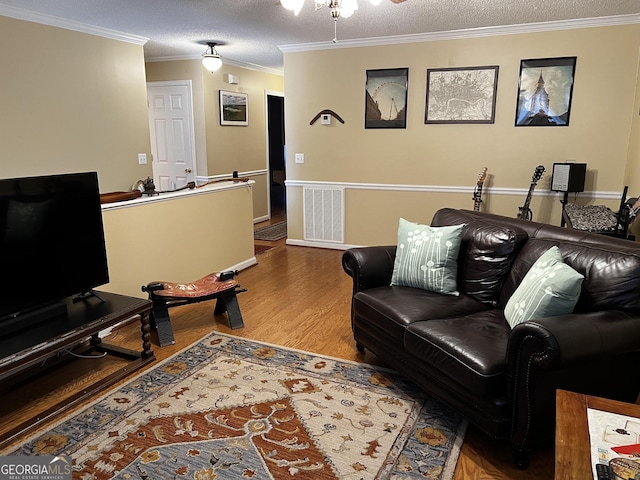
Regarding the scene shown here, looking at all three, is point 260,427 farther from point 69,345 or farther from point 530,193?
point 530,193

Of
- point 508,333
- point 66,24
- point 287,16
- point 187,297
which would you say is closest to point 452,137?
point 287,16

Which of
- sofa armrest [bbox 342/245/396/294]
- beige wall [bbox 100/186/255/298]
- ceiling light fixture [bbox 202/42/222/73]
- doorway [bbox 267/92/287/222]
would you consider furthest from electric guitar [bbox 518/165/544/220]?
doorway [bbox 267/92/287/222]

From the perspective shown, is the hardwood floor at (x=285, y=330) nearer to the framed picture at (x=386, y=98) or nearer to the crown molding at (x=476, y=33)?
the framed picture at (x=386, y=98)

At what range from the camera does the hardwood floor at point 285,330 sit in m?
2.04

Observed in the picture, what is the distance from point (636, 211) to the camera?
10.9 ft

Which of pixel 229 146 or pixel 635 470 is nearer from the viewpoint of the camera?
pixel 635 470

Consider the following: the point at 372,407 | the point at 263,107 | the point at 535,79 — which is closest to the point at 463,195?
the point at 535,79

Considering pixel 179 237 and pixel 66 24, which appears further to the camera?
pixel 66 24

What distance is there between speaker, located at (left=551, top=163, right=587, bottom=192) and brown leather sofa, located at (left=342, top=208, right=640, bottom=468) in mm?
1857

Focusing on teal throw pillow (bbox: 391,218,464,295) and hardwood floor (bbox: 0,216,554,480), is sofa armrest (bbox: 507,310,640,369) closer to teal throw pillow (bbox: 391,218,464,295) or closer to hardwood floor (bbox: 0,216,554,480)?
hardwood floor (bbox: 0,216,554,480)

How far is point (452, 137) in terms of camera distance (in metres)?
4.93

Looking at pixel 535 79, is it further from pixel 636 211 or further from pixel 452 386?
pixel 452 386

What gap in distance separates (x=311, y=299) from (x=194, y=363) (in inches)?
54.8

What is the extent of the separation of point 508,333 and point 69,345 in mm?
2201
